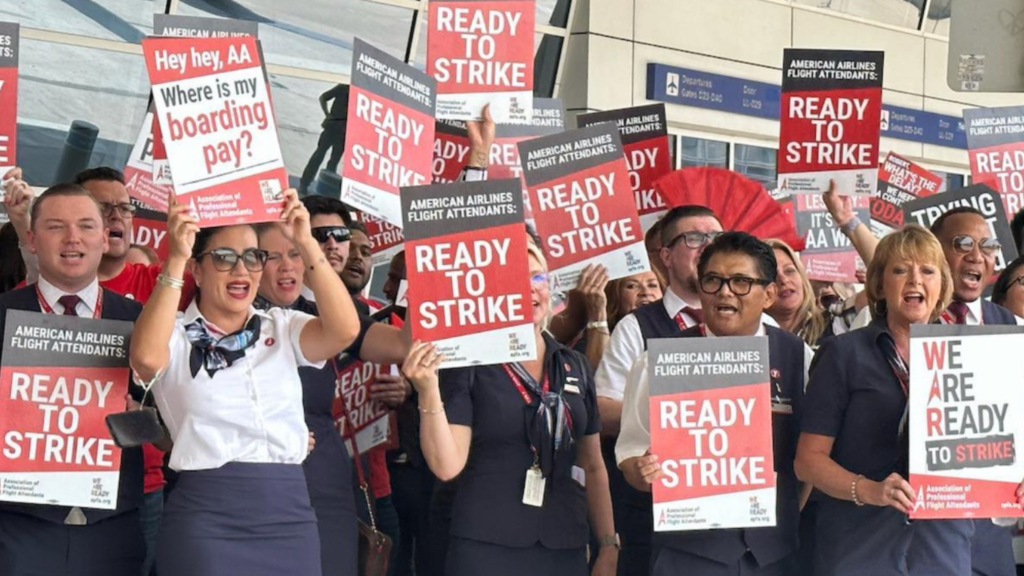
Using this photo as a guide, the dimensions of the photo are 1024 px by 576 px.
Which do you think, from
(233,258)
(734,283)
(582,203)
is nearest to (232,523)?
(233,258)

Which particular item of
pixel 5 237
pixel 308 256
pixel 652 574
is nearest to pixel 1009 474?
pixel 652 574

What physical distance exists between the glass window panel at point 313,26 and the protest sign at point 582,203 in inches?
312

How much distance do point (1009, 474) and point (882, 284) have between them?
72 cm

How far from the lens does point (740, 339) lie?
5.28 m

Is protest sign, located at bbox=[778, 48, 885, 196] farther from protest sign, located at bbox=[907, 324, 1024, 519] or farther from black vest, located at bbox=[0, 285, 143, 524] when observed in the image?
black vest, located at bbox=[0, 285, 143, 524]

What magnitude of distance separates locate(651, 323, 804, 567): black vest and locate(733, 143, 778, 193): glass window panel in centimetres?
1264

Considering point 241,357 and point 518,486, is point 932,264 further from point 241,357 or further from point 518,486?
point 241,357

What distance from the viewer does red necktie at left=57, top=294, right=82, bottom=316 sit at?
540 centimetres

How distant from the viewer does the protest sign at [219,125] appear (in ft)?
17.4

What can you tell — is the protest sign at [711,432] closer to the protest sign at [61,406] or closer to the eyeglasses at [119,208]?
the protest sign at [61,406]

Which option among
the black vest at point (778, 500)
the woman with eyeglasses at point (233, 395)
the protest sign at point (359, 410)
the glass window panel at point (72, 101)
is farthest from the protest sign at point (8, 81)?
the glass window panel at point (72, 101)

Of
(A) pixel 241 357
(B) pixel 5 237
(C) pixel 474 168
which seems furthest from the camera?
(C) pixel 474 168

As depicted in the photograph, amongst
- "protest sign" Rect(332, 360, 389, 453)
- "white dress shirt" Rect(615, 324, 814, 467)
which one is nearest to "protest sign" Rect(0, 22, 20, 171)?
"protest sign" Rect(332, 360, 389, 453)

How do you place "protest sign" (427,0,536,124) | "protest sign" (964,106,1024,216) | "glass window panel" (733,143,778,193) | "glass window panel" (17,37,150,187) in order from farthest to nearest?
"glass window panel" (733,143,778,193) < "glass window panel" (17,37,150,187) < "protest sign" (964,106,1024,216) < "protest sign" (427,0,536,124)
